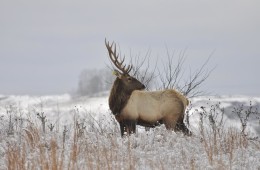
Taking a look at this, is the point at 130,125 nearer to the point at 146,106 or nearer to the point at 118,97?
the point at 146,106

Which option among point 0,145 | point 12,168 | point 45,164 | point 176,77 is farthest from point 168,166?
point 176,77

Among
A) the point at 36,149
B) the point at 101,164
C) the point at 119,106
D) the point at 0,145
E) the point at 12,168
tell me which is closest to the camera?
the point at 12,168

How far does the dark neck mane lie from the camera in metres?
10.0

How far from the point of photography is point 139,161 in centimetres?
604

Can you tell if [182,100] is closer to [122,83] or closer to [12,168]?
[122,83]

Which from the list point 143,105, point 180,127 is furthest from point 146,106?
point 180,127

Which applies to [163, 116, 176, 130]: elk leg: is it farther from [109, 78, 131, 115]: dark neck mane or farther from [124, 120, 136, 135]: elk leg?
[109, 78, 131, 115]: dark neck mane

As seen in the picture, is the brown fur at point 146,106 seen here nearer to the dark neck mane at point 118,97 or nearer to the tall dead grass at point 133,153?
the dark neck mane at point 118,97

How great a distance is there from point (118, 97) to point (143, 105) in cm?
57

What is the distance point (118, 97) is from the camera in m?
10.1

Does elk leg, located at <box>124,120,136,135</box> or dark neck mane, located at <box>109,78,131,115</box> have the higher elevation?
dark neck mane, located at <box>109,78,131,115</box>

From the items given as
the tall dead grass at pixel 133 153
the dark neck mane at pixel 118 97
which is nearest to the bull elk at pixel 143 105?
the dark neck mane at pixel 118 97

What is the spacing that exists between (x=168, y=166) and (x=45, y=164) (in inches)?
60.9

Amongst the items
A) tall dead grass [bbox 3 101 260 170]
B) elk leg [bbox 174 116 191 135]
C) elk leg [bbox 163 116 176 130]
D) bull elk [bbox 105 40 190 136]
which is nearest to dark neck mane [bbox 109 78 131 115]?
bull elk [bbox 105 40 190 136]
